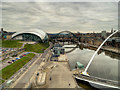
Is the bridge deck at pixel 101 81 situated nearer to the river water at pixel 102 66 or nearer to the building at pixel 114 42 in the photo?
the river water at pixel 102 66

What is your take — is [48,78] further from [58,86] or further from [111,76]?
[111,76]

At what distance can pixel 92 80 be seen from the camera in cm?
2184

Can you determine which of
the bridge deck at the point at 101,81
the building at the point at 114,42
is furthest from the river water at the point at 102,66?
the building at the point at 114,42

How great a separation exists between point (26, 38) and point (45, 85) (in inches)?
3490

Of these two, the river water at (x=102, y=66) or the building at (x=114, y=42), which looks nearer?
the river water at (x=102, y=66)

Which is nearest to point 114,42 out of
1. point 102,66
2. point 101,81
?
point 102,66

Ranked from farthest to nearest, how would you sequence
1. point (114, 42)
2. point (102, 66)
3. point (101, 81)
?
point (114, 42) → point (102, 66) → point (101, 81)

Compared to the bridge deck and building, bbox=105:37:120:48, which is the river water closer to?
the bridge deck

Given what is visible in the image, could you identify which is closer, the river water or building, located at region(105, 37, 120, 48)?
the river water

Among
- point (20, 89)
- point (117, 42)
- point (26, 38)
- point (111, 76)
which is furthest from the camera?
point (26, 38)

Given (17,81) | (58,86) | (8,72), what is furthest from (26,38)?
(58,86)

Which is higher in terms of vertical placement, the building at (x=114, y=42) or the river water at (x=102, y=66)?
the building at (x=114, y=42)

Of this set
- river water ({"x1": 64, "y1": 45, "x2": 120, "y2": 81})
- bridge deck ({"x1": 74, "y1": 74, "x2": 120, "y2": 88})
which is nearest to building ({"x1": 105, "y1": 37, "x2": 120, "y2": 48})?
river water ({"x1": 64, "y1": 45, "x2": 120, "y2": 81})

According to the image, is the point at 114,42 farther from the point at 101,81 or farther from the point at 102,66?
the point at 101,81
